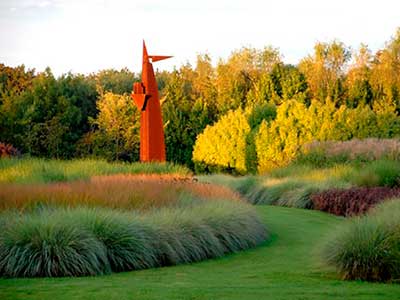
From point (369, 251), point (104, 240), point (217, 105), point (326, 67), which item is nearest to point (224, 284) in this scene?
point (369, 251)

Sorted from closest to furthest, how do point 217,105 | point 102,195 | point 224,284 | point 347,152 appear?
1. point 224,284
2. point 102,195
3. point 347,152
4. point 217,105

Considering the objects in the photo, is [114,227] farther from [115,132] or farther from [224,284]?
[115,132]

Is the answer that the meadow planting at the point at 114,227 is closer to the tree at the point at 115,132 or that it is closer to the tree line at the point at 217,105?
the tree line at the point at 217,105

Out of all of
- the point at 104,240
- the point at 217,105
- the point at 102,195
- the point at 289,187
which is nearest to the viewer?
the point at 104,240

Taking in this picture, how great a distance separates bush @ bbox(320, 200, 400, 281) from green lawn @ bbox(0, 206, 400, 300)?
22 cm

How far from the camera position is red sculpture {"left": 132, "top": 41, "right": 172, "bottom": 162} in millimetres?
20266

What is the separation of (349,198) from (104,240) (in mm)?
9288

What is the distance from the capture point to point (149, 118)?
66.5 feet

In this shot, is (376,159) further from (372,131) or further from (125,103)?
(125,103)

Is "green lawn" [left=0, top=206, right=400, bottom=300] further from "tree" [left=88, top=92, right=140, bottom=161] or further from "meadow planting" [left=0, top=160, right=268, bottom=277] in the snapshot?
"tree" [left=88, top=92, right=140, bottom=161]

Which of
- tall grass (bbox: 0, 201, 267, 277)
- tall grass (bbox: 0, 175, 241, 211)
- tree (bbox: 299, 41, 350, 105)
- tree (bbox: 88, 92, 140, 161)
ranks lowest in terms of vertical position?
tall grass (bbox: 0, 201, 267, 277)

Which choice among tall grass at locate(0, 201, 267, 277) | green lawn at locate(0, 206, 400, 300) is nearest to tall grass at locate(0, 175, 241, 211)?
tall grass at locate(0, 201, 267, 277)

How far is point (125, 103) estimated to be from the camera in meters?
37.1

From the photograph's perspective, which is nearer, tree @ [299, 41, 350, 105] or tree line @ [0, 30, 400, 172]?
tree line @ [0, 30, 400, 172]
